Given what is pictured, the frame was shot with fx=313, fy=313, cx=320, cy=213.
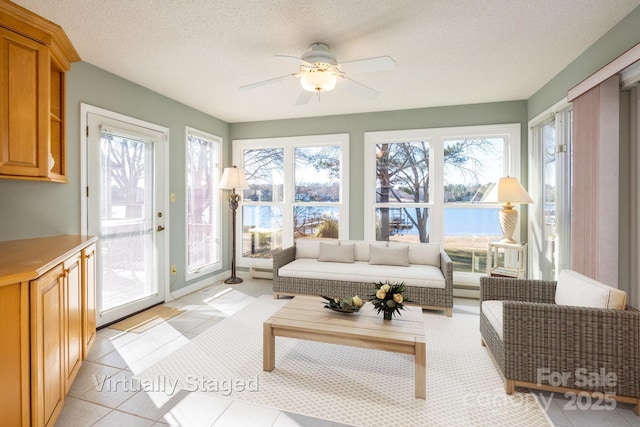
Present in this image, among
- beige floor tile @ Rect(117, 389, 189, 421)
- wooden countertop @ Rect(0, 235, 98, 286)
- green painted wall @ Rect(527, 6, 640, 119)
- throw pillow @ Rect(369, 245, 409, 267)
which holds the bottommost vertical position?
beige floor tile @ Rect(117, 389, 189, 421)

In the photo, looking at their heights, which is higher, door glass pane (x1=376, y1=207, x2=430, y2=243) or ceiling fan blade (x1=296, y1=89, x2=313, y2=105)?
ceiling fan blade (x1=296, y1=89, x2=313, y2=105)

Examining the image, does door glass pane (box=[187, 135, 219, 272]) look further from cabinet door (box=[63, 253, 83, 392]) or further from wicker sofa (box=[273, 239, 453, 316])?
cabinet door (box=[63, 253, 83, 392])

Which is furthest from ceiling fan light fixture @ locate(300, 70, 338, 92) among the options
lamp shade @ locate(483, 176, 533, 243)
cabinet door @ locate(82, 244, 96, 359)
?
lamp shade @ locate(483, 176, 533, 243)

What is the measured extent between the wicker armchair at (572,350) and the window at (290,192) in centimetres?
298

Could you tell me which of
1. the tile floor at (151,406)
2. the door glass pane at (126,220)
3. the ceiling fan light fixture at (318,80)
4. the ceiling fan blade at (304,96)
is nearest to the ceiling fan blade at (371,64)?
the ceiling fan light fixture at (318,80)

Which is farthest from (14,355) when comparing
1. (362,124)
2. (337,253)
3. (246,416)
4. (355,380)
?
(362,124)

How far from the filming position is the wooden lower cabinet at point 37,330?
1438mm

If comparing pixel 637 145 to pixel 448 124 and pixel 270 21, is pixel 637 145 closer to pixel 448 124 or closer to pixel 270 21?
pixel 448 124

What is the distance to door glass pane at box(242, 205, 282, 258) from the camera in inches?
207

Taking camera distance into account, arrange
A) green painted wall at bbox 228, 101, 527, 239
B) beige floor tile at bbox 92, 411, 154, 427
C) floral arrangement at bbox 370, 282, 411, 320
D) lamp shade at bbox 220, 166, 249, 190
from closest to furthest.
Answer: beige floor tile at bbox 92, 411, 154, 427 < floral arrangement at bbox 370, 282, 411, 320 < green painted wall at bbox 228, 101, 527, 239 < lamp shade at bbox 220, 166, 249, 190

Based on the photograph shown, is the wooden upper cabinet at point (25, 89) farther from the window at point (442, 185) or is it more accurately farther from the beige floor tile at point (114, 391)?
the window at point (442, 185)

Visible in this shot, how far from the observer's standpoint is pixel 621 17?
88.8 inches

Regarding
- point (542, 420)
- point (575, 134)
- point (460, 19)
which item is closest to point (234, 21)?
point (460, 19)

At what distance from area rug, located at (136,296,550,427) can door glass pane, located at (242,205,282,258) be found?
2293 millimetres
